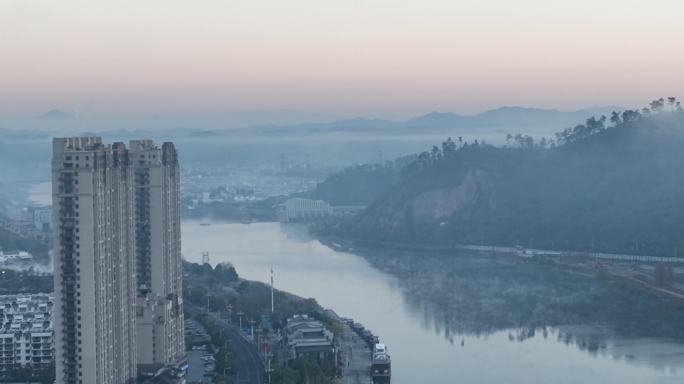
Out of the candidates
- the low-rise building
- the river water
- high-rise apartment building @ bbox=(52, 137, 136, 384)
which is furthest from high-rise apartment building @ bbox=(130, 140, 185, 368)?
the river water

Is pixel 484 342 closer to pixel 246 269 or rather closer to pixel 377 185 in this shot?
pixel 246 269

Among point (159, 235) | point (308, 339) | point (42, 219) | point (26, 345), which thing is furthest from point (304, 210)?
point (26, 345)

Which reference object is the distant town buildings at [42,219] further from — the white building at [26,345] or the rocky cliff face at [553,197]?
the white building at [26,345]

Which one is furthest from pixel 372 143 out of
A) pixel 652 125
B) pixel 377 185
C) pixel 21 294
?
pixel 21 294

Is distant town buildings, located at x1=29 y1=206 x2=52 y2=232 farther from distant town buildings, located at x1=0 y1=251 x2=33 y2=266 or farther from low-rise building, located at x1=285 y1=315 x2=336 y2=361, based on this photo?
low-rise building, located at x1=285 y1=315 x2=336 y2=361

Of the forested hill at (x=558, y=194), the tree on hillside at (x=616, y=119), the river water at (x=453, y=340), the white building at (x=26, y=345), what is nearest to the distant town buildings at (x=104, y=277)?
the white building at (x=26, y=345)

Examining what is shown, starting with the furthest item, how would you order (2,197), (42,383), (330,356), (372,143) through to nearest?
(372,143) → (2,197) → (330,356) → (42,383)
